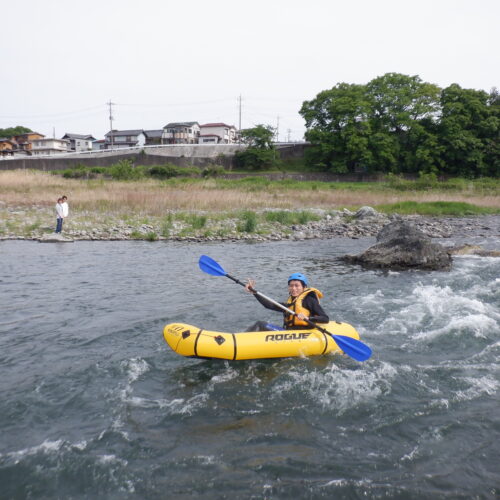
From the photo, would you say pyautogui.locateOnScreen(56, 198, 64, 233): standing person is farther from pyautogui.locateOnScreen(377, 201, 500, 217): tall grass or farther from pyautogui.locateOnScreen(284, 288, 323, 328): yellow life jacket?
pyautogui.locateOnScreen(377, 201, 500, 217): tall grass

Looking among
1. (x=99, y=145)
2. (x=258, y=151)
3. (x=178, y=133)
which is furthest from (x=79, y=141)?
(x=258, y=151)

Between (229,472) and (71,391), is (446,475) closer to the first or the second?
(229,472)

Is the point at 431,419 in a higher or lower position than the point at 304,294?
lower

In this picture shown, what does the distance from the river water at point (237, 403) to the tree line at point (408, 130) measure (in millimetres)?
32054

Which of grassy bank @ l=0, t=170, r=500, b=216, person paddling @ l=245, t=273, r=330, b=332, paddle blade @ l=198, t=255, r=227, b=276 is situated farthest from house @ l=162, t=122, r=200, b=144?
person paddling @ l=245, t=273, r=330, b=332

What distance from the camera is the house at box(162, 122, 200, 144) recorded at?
63.6m

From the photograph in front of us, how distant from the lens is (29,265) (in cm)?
1075

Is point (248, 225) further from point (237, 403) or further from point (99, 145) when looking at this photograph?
point (99, 145)

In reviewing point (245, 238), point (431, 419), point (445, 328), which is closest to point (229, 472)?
point (431, 419)

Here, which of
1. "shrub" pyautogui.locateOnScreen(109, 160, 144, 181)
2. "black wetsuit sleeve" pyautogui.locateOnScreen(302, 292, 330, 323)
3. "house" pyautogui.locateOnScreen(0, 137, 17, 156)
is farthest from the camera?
"house" pyautogui.locateOnScreen(0, 137, 17, 156)

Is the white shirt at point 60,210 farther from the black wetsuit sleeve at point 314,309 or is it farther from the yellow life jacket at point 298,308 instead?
the black wetsuit sleeve at point 314,309

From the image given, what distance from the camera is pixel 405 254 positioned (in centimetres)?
1152

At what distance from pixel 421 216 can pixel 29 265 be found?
17766 mm

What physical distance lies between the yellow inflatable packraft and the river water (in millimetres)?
221
